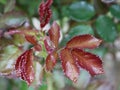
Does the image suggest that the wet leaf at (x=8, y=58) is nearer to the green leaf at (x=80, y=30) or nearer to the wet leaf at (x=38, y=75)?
the wet leaf at (x=38, y=75)

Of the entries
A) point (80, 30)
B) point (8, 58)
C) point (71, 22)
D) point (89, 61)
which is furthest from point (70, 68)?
point (71, 22)

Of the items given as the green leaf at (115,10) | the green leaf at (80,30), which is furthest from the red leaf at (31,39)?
the green leaf at (115,10)

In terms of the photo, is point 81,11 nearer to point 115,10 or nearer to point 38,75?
point 115,10

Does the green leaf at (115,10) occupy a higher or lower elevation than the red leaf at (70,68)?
higher

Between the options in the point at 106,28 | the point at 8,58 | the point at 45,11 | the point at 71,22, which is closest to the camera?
the point at 45,11

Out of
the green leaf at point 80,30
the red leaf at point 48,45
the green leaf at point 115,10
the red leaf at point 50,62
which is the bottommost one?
the red leaf at point 50,62

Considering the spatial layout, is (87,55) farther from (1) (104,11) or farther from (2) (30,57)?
(1) (104,11)
